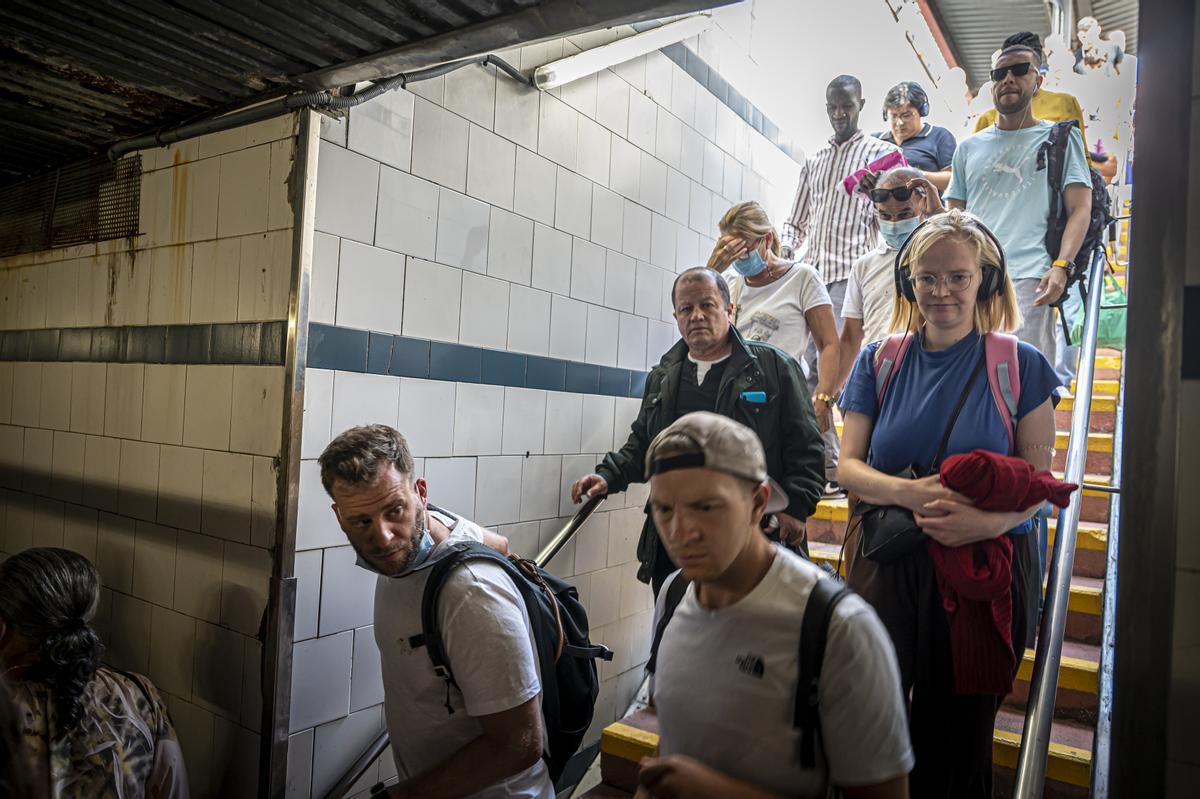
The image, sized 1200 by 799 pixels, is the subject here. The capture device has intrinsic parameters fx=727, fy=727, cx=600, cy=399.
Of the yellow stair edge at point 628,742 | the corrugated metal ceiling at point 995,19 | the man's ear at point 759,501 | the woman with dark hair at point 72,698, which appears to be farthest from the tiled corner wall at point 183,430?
the corrugated metal ceiling at point 995,19

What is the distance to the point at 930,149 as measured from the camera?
4.50 metres

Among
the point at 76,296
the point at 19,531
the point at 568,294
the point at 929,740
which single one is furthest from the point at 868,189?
the point at 19,531

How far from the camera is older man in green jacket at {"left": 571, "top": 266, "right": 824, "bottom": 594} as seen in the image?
9.16ft

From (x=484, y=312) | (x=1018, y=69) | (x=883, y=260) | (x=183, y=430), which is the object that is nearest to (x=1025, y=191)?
(x=1018, y=69)

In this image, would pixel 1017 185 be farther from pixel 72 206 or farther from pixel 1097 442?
pixel 72 206

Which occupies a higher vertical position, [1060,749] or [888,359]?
[888,359]

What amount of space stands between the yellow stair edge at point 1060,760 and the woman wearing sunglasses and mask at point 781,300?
1698 millimetres

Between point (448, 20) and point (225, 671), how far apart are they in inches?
90.3

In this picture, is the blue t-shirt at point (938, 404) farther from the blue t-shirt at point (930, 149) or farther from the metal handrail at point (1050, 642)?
the blue t-shirt at point (930, 149)

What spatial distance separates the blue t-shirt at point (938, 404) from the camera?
1823 mm

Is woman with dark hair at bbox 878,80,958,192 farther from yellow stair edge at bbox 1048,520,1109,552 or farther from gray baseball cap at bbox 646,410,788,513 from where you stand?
gray baseball cap at bbox 646,410,788,513

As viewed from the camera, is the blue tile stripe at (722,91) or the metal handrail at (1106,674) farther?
the blue tile stripe at (722,91)

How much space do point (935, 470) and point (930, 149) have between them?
11.1ft

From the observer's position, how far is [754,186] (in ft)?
18.5
